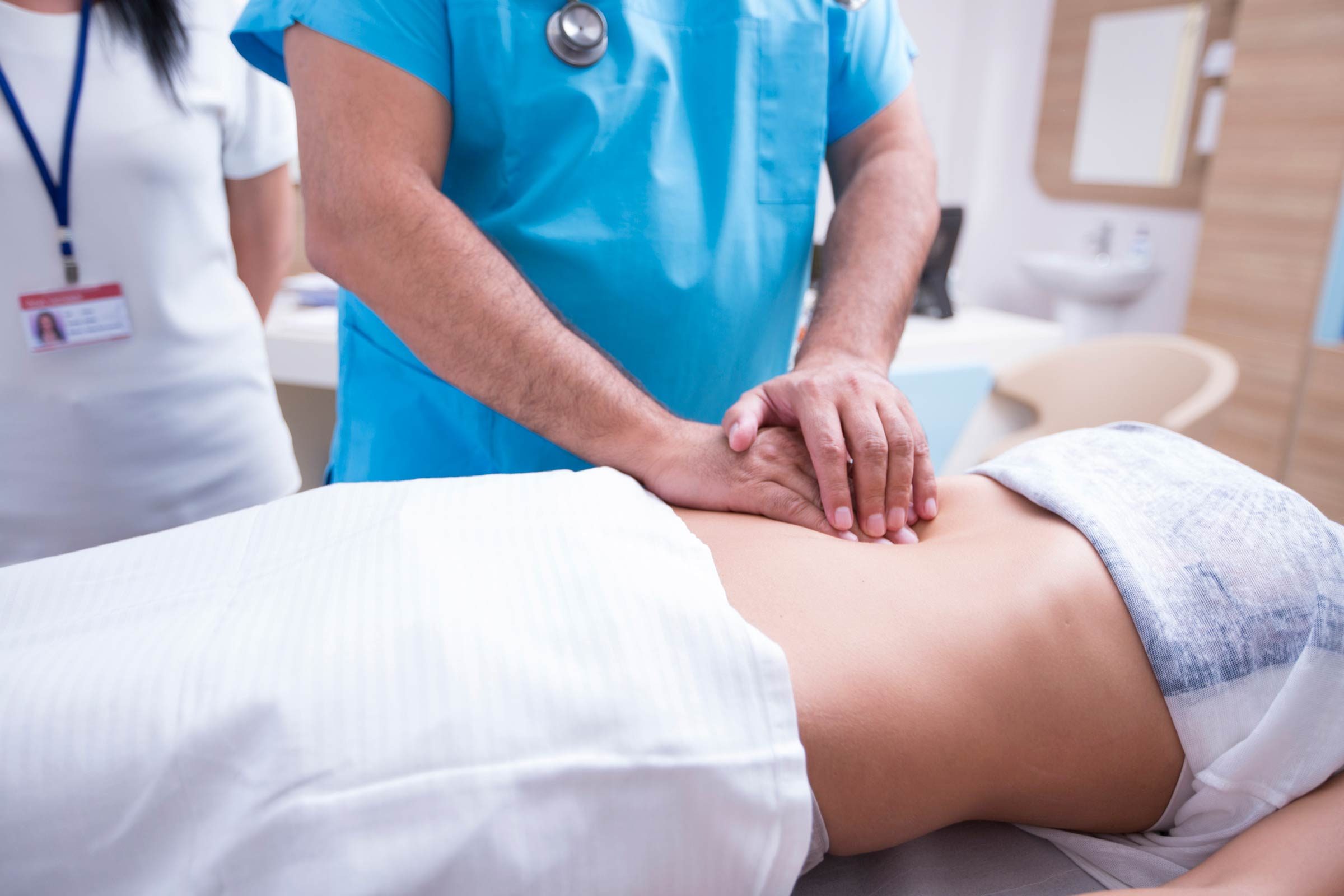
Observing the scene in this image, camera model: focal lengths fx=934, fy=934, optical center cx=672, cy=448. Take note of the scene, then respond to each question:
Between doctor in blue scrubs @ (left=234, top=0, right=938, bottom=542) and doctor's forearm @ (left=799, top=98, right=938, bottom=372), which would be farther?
doctor's forearm @ (left=799, top=98, right=938, bottom=372)

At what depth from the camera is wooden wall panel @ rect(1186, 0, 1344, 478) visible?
2949mm

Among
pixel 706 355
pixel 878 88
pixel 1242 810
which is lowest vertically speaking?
pixel 1242 810

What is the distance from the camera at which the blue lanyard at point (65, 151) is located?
106 cm

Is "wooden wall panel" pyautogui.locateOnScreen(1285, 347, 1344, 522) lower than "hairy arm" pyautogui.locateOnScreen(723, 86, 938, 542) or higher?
lower

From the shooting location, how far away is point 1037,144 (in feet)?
14.3

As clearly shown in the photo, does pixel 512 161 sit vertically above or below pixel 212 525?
above

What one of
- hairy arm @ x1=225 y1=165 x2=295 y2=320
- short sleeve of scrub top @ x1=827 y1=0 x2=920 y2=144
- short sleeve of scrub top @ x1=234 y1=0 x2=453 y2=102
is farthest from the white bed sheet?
hairy arm @ x1=225 y1=165 x2=295 y2=320

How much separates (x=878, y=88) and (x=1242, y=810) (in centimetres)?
89

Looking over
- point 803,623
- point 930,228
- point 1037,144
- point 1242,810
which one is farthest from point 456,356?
point 1037,144

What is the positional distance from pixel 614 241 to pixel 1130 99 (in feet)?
12.6

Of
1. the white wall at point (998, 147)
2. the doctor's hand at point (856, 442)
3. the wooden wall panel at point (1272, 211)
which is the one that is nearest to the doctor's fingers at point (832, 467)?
the doctor's hand at point (856, 442)

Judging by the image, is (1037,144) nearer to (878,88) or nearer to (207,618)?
(878,88)

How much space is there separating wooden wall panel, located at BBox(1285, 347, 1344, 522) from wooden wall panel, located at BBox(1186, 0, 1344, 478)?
0.04 meters

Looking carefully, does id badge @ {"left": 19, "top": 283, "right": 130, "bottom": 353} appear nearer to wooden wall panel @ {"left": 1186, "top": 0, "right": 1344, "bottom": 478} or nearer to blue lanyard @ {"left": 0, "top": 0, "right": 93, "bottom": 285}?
blue lanyard @ {"left": 0, "top": 0, "right": 93, "bottom": 285}
